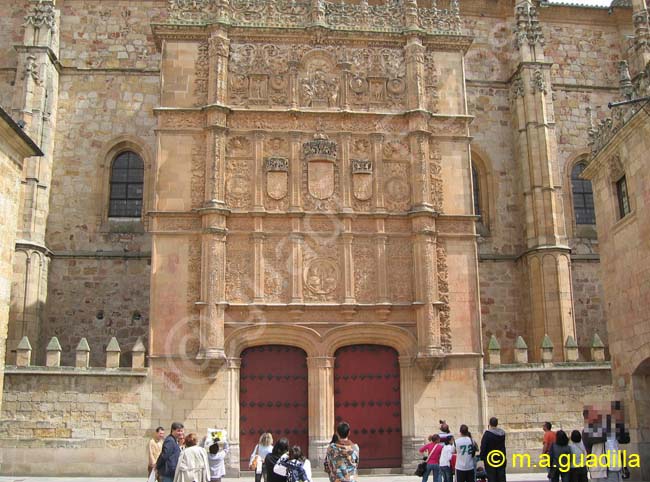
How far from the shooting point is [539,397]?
1945cm

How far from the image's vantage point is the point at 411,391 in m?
19.3

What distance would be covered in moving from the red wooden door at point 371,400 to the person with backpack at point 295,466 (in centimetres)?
960

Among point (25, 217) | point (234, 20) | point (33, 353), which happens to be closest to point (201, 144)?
point (234, 20)

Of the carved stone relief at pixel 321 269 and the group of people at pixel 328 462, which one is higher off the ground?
the carved stone relief at pixel 321 269

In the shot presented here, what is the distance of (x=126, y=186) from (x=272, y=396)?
10.2 meters

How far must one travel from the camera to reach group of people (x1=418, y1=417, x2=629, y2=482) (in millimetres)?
12102

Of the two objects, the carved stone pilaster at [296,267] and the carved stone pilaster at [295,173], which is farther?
the carved stone pilaster at [295,173]

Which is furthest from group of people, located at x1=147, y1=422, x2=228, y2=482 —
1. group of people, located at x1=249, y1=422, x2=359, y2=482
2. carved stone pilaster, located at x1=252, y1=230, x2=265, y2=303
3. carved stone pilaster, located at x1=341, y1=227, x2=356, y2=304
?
carved stone pilaster, located at x1=341, y1=227, x2=356, y2=304

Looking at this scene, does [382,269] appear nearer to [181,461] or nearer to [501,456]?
[501,456]

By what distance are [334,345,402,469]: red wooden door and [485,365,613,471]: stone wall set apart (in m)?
2.56

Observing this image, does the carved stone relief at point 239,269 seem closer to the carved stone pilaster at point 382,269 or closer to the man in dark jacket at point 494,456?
the carved stone pilaster at point 382,269

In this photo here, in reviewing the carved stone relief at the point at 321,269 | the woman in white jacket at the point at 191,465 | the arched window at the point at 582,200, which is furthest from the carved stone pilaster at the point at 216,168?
the arched window at the point at 582,200

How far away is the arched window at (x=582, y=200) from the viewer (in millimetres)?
27188

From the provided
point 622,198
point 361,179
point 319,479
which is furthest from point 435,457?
point 361,179
